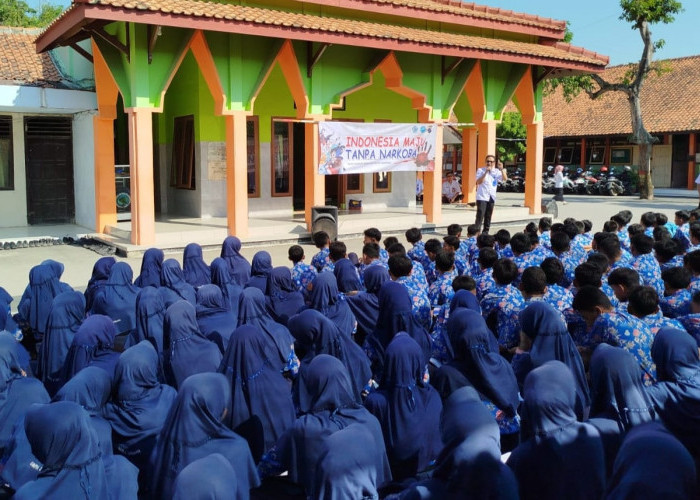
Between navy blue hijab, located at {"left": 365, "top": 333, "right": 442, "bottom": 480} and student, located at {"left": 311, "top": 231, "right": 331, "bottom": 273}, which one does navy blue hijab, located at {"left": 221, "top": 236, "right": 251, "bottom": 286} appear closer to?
student, located at {"left": 311, "top": 231, "right": 331, "bottom": 273}

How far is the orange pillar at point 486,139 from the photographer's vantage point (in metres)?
16.3

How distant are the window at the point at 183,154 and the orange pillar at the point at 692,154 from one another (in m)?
23.4

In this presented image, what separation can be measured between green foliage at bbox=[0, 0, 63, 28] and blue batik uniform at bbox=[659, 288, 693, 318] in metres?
32.7

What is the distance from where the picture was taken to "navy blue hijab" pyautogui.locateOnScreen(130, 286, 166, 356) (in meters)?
5.45

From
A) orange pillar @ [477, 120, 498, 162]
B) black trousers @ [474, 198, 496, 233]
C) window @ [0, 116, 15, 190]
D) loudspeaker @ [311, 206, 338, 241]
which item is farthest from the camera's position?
orange pillar @ [477, 120, 498, 162]

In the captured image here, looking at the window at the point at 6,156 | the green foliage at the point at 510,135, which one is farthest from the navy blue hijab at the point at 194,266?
the green foliage at the point at 510,135

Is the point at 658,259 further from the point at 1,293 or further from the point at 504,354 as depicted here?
the point at 1,293

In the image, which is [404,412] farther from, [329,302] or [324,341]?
[329,302]

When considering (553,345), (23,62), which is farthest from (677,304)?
(23,62)

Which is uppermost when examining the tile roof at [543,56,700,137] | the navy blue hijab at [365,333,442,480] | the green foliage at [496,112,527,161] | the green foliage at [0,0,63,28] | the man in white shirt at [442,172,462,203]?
the green foliage at [0,0,63,28]

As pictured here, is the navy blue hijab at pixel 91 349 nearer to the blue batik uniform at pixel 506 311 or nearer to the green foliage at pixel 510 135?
the blue batik uniform at pixel 506 311

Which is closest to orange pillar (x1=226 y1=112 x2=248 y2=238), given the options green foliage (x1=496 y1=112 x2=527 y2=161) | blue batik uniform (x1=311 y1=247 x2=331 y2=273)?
blue batik uniform (x1=311 y1=247 x2=331 y2=273)

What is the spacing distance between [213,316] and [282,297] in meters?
0.72

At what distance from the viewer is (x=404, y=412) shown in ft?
12.6
